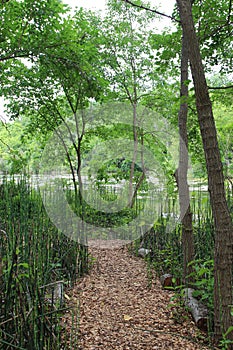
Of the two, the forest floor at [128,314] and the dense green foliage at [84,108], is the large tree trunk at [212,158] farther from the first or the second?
the forest floor at [128,314]

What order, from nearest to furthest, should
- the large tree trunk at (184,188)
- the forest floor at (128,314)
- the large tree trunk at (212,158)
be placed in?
the large tree trunk at (212,158) → the forest floor at (128,314) → the large tree trunk at (184,188)

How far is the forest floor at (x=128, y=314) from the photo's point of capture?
5.16 feet

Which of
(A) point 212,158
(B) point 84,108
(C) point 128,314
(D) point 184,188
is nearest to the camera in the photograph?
(A) point 212,158

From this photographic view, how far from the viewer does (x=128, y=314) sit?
1905mm

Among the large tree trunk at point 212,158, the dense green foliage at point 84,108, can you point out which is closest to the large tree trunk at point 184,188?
the dense green foliage at point 84,108

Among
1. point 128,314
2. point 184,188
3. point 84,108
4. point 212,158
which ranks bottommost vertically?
point 128,314

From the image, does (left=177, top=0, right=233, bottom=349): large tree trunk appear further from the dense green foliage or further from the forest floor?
the forest floor

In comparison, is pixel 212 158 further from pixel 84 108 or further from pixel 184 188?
pixel 84 108

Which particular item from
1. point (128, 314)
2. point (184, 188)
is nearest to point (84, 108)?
point (184, 188)

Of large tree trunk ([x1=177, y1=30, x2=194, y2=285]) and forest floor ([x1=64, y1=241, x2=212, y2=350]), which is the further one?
large tree trunk ([x1=177, y1=30, x2=194, y2=285])

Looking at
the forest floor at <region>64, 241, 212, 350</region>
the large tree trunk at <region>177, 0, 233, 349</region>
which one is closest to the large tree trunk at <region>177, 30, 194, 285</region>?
the forest floor at <region>64, 241, 212, 350</region>

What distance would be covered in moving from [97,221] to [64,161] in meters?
0.84

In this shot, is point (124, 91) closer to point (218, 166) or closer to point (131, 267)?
point (131, 267)

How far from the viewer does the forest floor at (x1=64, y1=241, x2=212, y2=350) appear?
5.16 ft
